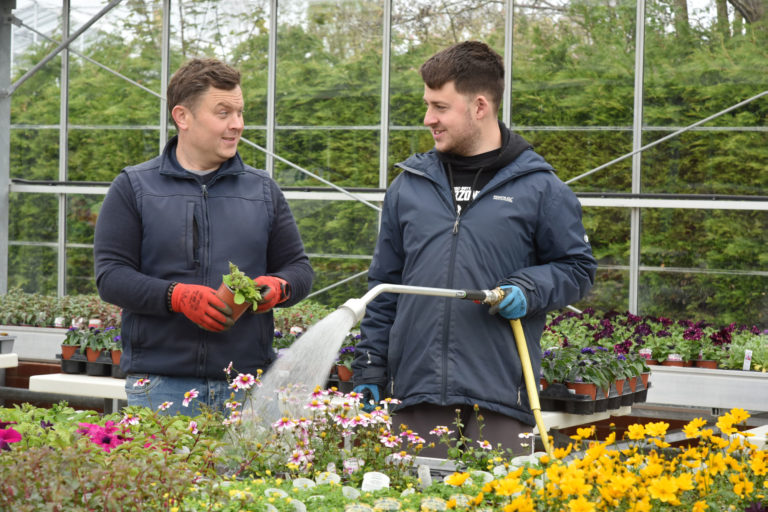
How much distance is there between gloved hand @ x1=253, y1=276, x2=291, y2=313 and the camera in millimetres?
2189

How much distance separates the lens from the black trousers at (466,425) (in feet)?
6.96

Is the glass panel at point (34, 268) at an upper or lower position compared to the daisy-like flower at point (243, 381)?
lower

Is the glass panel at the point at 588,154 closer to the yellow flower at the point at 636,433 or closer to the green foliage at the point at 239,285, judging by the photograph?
the green foliage at the point at 239,285

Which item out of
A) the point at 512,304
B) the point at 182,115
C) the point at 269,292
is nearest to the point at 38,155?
the point at 182,115

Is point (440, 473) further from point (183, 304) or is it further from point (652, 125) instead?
point (652, 125)

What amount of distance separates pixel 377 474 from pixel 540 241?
697mm

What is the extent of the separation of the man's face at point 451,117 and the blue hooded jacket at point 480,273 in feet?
0.29

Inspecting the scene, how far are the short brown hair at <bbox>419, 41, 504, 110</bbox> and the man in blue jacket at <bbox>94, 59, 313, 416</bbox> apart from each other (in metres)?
0.46

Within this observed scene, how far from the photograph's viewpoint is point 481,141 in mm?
2223

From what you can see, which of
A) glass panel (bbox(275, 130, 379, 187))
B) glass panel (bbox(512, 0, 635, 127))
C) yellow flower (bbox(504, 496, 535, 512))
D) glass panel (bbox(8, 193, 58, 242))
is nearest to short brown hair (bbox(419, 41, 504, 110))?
yellow flower (bbox(504, 496, 535, 512))

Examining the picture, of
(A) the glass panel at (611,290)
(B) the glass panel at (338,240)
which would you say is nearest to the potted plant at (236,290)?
(A) the glass panel at (611,290)

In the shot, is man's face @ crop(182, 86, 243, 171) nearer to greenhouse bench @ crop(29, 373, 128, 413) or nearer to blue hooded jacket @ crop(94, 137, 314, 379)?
blue hooded jacket @ crop(94, 137, 314, 379)

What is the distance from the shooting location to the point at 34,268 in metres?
9.51

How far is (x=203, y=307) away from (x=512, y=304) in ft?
2.14
